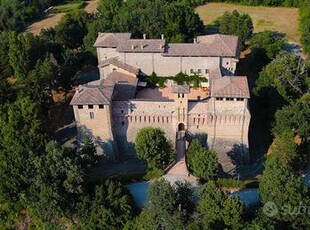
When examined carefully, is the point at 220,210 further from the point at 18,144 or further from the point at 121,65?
the point at 121,65

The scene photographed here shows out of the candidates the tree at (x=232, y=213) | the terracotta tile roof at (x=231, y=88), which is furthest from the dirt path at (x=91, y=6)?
the tree at (x=232, y=213)

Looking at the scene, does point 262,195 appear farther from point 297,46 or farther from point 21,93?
point 297,46

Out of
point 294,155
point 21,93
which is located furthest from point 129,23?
point 294,155

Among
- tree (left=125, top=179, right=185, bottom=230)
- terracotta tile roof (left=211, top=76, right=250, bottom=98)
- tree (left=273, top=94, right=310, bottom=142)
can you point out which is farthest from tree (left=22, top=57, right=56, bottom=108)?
tree (left=273, top=94, right=310, bottom=142)

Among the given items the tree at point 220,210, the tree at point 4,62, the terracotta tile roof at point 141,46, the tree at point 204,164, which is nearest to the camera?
the tree at point 220,210

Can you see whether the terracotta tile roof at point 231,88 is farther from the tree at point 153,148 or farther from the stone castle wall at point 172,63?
the stone castle wall at point 172,63

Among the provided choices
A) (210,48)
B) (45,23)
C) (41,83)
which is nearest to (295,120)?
(210,48)

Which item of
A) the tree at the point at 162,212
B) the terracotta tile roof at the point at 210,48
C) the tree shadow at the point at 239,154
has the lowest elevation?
the tree shadow at the point at 239,154
